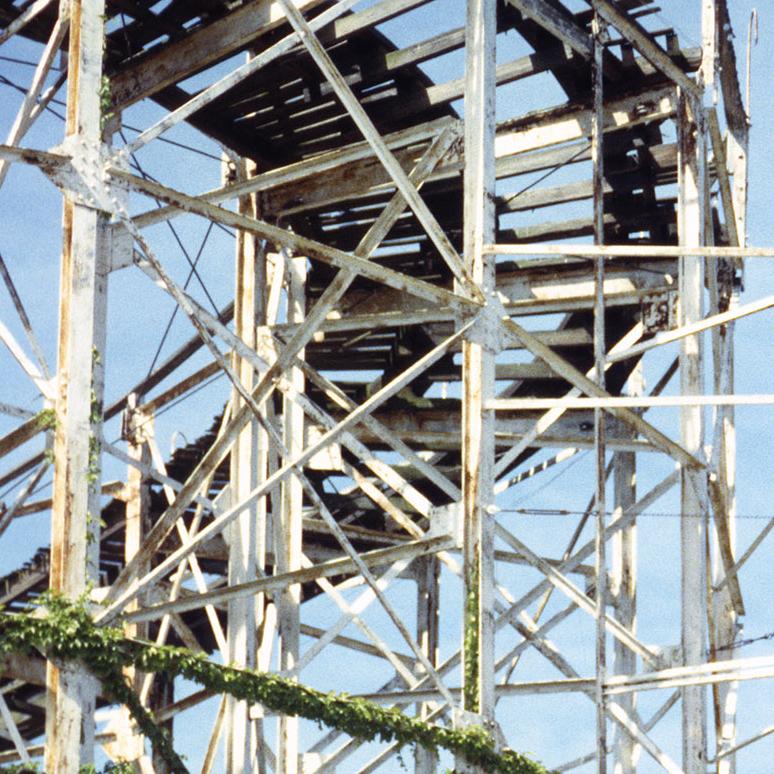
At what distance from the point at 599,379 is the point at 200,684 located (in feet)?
17.1

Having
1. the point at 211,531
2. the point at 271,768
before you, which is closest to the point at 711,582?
the point at 271,768

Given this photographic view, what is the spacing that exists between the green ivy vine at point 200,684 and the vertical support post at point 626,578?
415 cm

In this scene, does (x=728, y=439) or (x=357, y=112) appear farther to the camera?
(x=728, y=439)

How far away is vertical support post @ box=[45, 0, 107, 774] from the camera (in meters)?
15.8

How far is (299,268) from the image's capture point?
2294cm

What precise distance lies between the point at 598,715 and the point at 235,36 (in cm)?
719

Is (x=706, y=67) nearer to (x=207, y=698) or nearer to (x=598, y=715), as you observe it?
(x=598, y=715)

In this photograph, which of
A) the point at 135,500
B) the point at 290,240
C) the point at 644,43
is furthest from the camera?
the point at 135,500

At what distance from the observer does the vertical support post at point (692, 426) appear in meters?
20.2

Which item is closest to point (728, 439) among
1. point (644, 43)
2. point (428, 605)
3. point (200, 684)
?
point (428, 605)

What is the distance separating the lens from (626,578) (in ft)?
75.8

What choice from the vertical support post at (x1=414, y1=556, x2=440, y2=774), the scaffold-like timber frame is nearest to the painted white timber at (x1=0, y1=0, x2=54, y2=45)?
the scaffold-like timber frame

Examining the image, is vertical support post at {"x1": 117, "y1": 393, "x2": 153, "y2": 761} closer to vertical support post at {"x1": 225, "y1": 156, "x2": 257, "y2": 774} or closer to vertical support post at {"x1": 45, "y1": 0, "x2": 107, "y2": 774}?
vertical support post at {"x1": 225, "y1": 156, "x2": 257, "y2": 774}

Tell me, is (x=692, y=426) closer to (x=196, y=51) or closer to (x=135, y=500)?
(x=196, y=51)
